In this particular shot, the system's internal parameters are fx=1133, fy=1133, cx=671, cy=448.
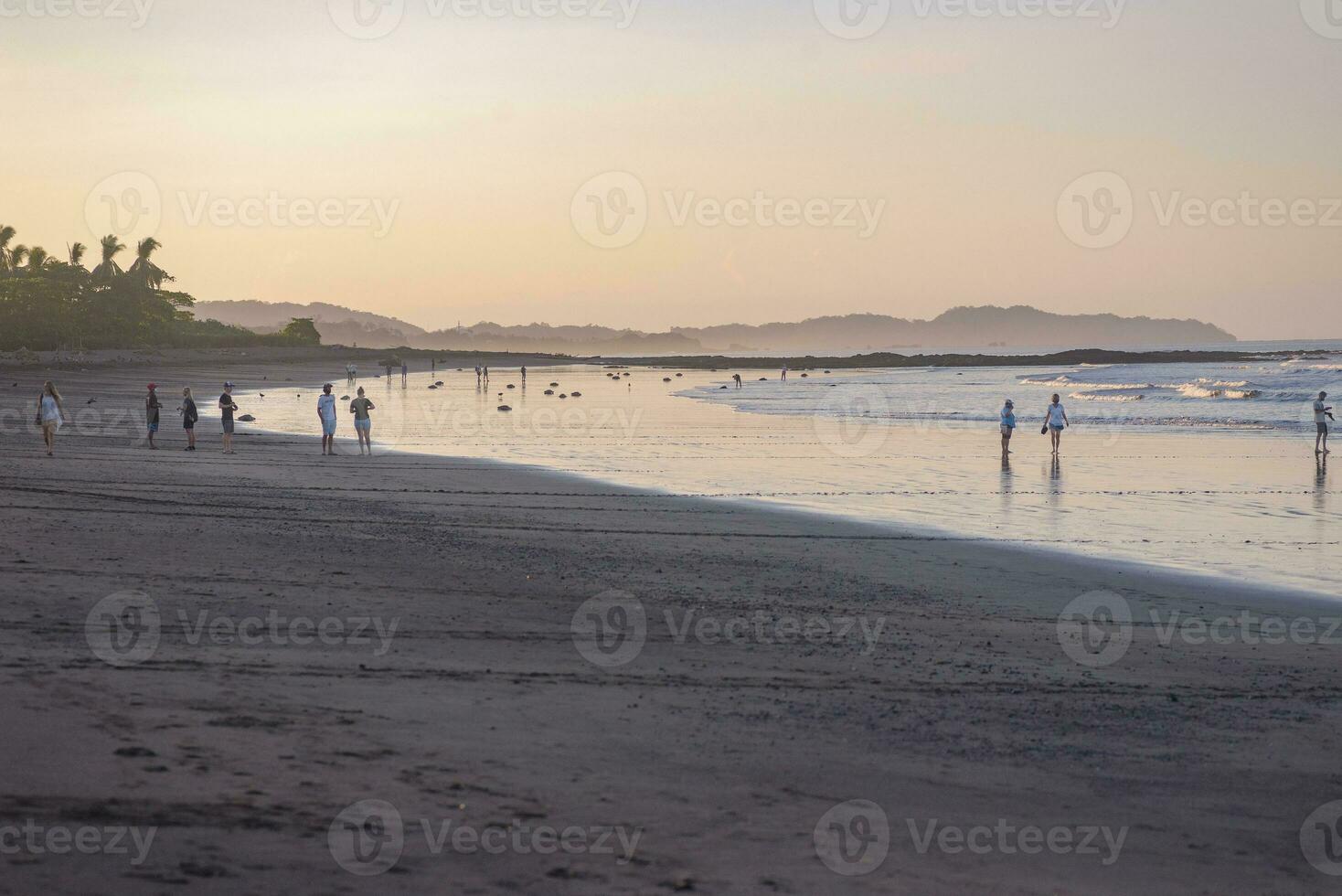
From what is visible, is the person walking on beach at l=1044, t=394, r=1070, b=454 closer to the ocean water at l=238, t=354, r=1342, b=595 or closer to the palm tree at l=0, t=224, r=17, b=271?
the ocean water at l=238, t=354, r=1342, b=595

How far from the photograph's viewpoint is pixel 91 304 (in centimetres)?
10494

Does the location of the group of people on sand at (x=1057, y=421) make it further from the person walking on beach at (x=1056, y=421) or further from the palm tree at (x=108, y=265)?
the palm tree at (x=108, y=265)

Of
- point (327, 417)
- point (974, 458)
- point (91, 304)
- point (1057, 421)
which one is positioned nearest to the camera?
point (327, 417)

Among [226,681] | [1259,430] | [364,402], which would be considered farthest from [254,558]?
[1259,430]

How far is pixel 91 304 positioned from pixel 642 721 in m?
112

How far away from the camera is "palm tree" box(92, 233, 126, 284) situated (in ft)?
360

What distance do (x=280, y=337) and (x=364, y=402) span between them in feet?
432

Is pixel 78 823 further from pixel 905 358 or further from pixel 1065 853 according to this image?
pixel 905 358

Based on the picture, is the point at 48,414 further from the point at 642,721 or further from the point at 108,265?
the point at 108,265

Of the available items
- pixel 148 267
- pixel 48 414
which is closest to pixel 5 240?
pixel 148 267

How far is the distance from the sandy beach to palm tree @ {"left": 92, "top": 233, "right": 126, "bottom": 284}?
108 m

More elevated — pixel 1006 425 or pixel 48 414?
pixel 48 414

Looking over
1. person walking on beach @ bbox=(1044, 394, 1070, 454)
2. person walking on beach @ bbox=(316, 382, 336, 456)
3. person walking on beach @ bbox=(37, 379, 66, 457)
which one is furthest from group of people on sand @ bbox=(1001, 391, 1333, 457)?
person walking on beach @ bbox=(37, 379, 66, 457)

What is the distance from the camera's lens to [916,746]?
23.1 ft
